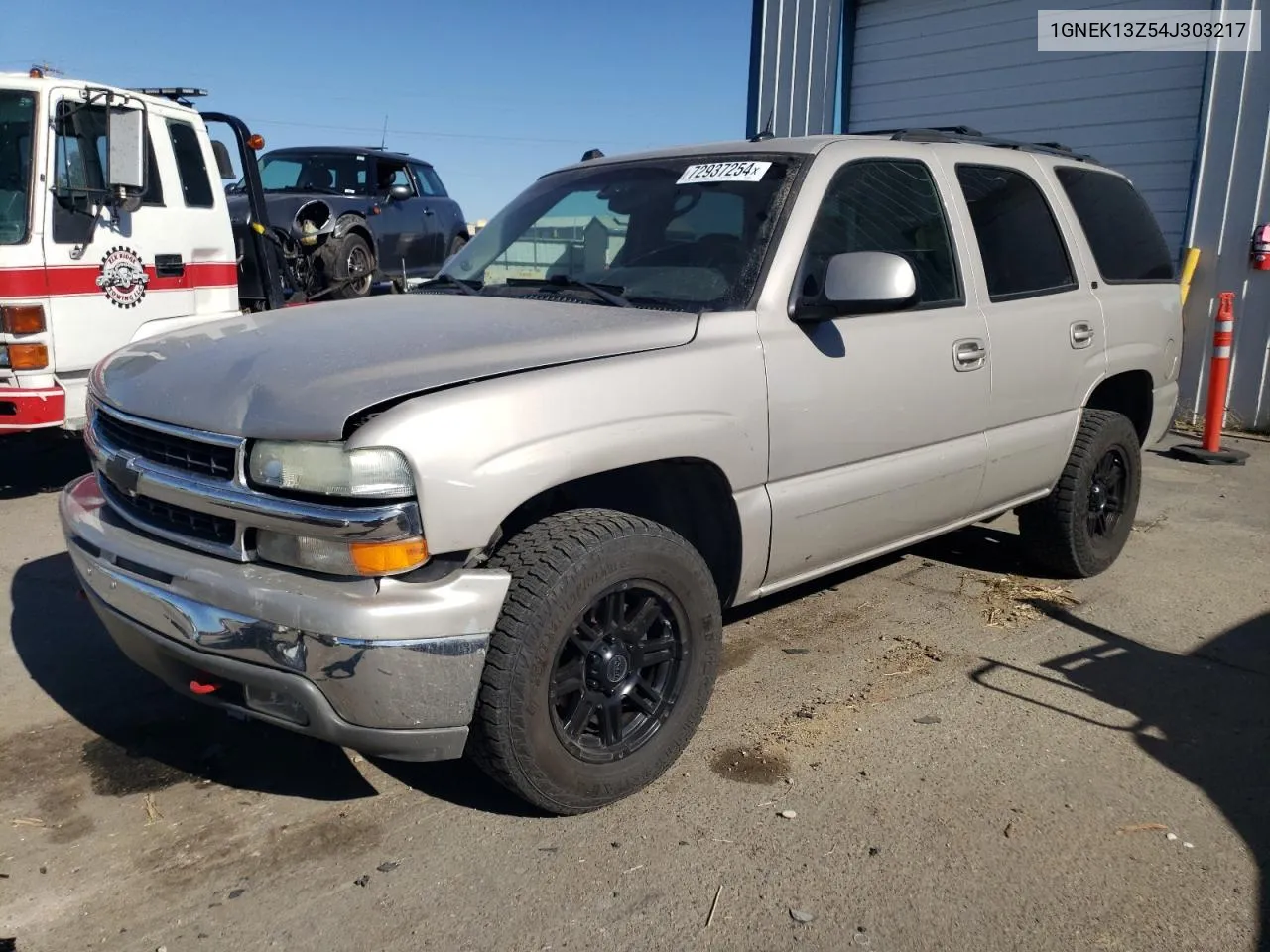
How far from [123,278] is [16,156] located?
0.79m

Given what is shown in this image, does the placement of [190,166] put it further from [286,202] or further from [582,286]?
[582,286]

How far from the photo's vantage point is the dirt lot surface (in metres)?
2.43

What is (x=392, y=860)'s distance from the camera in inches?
105

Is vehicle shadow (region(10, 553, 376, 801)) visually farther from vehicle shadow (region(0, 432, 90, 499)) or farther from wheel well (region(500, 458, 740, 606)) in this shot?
vehicle shadow (region(0, 432, 90, 499))

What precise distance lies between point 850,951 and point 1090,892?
66cm

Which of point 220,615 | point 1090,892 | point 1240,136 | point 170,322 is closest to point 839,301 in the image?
point 1090,892

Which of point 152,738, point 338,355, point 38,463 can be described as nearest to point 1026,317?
point 338,355

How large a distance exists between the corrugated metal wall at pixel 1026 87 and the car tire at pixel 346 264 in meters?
5.11

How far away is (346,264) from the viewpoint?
9.59 meters

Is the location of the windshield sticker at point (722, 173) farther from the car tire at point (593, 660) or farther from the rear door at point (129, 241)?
the rear door at point (129, 241)

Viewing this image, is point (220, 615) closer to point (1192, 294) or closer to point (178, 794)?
point (178, 794)

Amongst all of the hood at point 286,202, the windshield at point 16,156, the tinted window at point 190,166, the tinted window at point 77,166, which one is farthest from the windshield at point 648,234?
the hood at point 286,202

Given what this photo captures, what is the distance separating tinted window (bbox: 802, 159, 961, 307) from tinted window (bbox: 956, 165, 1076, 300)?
0.22 m

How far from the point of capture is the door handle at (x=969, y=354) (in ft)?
12.4
